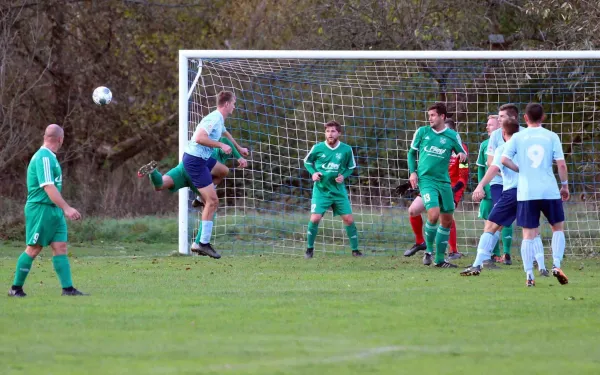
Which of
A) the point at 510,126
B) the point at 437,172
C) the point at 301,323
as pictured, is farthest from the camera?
the point at 437,172

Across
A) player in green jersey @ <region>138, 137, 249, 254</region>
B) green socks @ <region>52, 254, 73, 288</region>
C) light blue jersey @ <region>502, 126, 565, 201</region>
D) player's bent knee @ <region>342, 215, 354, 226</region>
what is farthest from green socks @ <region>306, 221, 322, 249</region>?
green socks @ <region>52, 254, 73, 288</region>

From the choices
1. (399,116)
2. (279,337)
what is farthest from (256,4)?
(279,337)

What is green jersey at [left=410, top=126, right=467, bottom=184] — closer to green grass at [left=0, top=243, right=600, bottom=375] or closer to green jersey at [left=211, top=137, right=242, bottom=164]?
green grass at [left=0, top=243, right=600, bottom=375]

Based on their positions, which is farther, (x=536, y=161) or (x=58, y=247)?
(x=536, y=161)

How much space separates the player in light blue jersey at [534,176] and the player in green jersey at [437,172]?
8.02 ft

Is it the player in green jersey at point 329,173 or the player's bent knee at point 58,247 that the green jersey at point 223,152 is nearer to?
the player in green jersey at point 329,173

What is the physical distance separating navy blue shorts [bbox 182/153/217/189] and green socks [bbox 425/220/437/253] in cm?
283

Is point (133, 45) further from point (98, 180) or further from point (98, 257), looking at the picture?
point (98, 257)

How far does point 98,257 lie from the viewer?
569 inches

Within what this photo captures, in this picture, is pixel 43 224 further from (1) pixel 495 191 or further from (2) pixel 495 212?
(1) pixel 495 191

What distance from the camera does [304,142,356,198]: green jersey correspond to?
1431 cm

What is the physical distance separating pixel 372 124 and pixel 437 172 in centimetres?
534

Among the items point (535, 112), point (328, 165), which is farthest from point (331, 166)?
point (535, 112)

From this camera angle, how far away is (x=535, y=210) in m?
9.90
